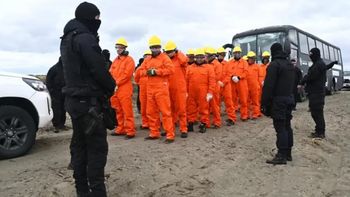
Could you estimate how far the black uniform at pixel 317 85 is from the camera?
341 inches

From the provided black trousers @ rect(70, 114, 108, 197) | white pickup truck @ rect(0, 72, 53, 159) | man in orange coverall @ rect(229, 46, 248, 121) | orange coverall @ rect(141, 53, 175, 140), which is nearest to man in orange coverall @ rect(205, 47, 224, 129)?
man in orange coverall @ rect(229, 46, 248, 121)

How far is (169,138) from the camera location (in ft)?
27.1

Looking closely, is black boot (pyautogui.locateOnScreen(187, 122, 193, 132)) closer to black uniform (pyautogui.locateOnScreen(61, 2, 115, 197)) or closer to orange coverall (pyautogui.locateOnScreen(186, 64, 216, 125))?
orange coverall (pyautogui.locateOnScreen(186, 64, 216, 125))

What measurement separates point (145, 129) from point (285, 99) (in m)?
4.60

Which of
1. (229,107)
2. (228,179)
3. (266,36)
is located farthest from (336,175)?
(266,36)

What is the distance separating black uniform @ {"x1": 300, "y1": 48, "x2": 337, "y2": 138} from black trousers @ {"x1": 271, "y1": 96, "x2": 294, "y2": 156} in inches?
91.3

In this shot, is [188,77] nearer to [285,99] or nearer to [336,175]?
[285,99]

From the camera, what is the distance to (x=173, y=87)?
9.00 metres

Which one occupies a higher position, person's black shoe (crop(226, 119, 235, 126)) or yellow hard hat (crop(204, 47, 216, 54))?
yellow hard hat (crop(204, 47, 216, 54))

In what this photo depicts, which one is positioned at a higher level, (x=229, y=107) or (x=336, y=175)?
(x=229, y=107)

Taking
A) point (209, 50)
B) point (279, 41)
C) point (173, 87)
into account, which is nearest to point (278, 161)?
point (173, 87)

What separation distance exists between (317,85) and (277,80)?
264 cm

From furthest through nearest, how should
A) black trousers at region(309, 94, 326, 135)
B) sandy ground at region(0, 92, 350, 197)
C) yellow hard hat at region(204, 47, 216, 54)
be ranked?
yellow hard hat at region(204, 47, 216, 54)
black trousers at region(309, 94, 326, 135)
sandy ground at region(0, 92, 350, 197)

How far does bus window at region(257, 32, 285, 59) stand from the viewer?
1770 cm
